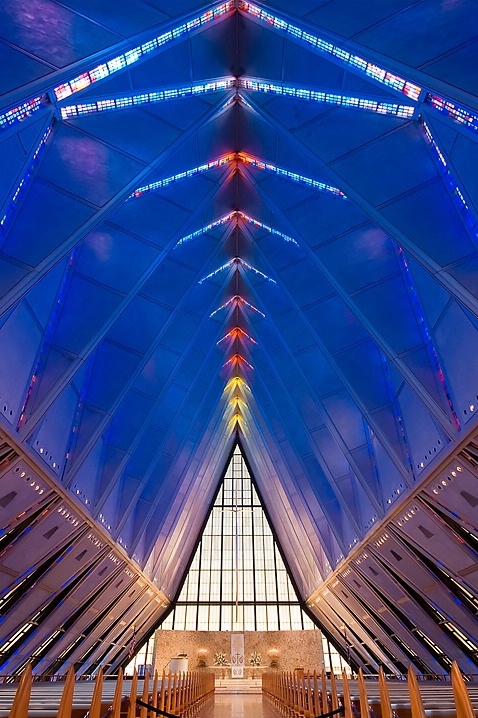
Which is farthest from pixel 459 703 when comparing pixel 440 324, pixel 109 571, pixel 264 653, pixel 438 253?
pixel 264 653

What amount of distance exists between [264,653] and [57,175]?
3490cm

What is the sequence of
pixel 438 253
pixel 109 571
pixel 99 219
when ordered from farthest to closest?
pixel 109 571 → pixel 99 219 → pixel 438 253

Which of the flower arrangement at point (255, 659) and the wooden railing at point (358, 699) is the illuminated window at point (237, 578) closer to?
the flower arrangement at point (255, 659)

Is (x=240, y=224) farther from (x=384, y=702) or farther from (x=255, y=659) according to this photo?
(x=255, y=659)

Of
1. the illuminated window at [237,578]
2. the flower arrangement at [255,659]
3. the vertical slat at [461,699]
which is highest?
the illuminated window at [237,578]

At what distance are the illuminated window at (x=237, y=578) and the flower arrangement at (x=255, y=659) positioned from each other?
9.45 ft

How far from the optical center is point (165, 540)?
28547mm

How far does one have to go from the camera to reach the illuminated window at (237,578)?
127 ft

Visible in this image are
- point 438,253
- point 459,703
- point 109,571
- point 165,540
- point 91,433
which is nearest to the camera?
point 459,703

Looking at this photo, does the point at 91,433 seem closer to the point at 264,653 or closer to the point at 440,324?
the point at 440,324

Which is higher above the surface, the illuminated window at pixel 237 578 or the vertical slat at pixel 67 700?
the illuminated window at pixel 237 578

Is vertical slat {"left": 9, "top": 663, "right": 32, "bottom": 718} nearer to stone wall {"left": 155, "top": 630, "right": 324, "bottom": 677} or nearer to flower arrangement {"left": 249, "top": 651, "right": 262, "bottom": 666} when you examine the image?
stone wall {"left": 155, "top": 630, "right": 324, "bottom": 677}

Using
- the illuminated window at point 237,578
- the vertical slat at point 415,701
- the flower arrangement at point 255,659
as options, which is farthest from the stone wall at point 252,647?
the vertical slat at point 415,701

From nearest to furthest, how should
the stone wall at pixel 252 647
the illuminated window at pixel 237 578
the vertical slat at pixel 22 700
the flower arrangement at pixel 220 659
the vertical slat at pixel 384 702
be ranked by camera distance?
the vertical slat at pixel 22 700 → the vertical slat at pixel 384 702 → the stone wall at pixel 252 647 → the flower arrangement at pixel 220 659 → the illuminated window at pixel 237 578
